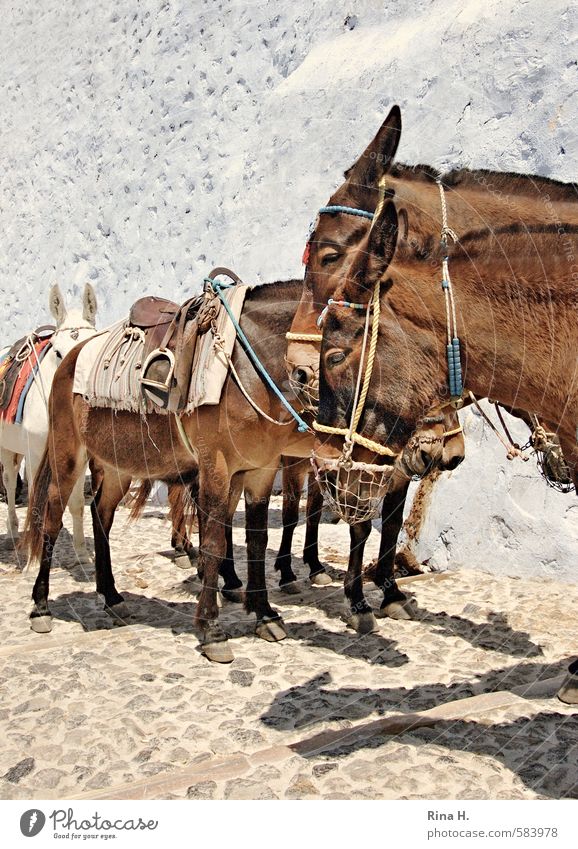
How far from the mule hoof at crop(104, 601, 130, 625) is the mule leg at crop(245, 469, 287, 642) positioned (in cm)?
92

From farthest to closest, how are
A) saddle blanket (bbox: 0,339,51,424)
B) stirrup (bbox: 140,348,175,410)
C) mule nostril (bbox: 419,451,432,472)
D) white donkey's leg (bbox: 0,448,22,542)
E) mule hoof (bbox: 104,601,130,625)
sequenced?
white donkey's leg (bbox: 0,448,22,542) → saddle blanket (bbox: 0,339,51,424) → mule hoof (bbox: 104,601,130,625) → stirrup (bbox: 140,348,175,410) → mule nostril (bbox: 419,451,432,472)

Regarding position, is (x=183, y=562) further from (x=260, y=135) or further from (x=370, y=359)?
(x=260, y=135)

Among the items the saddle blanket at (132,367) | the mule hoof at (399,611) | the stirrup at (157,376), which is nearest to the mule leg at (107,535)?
the saddle blanket at (132,367)

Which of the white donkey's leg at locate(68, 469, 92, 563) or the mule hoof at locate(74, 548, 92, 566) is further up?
the white donkey's leg at locate(68, 469, 92, 563)

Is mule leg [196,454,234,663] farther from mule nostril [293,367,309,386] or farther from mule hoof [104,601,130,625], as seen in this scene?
mule nostril [293,367,309,386]

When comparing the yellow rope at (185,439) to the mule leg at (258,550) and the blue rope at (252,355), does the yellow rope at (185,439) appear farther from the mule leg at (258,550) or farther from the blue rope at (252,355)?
the blue rope at (252,355)

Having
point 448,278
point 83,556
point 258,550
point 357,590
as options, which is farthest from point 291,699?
point 83,556

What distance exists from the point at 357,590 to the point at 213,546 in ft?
3.77

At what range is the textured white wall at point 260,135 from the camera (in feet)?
19.5

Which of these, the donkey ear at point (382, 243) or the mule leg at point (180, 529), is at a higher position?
the donkey ear at point (382, 243)

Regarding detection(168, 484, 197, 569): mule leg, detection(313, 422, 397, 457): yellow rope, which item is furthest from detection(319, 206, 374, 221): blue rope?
detection(168, 484, 197, 569): mule leg

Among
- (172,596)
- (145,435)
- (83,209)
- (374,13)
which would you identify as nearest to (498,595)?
(172,596)

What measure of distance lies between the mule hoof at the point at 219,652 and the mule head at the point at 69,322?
2.81 m

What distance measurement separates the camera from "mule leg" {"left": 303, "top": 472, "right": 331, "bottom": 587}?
587cm
